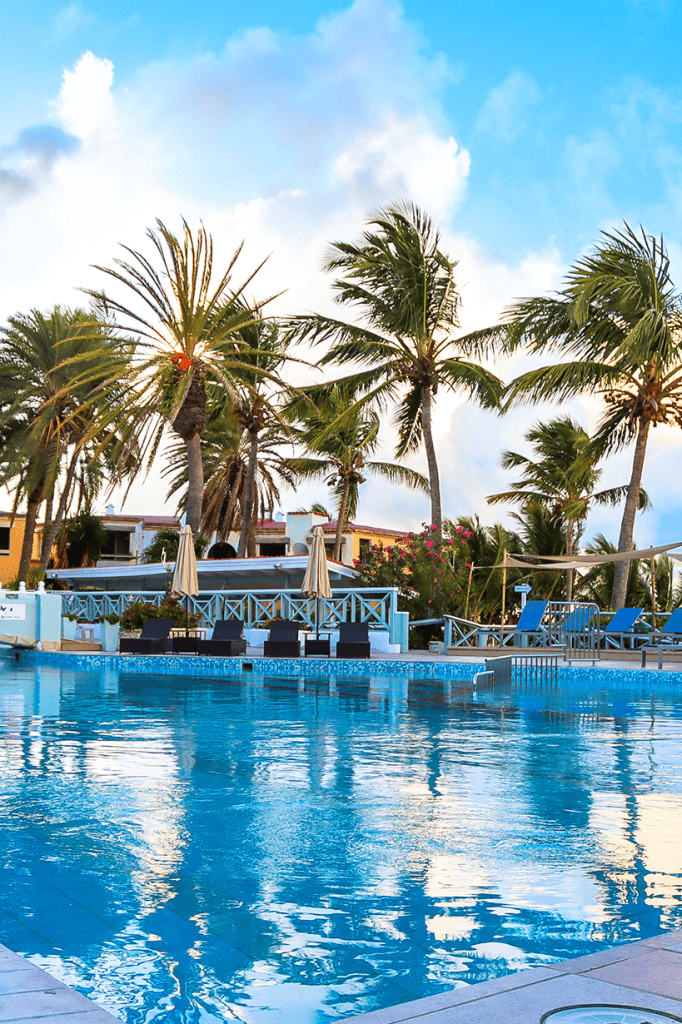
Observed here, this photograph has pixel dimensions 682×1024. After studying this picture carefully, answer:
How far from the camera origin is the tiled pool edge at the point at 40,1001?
Result: 9.00ft

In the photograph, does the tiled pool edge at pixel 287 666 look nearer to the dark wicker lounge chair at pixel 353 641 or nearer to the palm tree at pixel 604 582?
the dark wicker lounge chair at pixel 353 641

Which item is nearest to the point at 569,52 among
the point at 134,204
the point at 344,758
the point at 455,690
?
the point at 134,204

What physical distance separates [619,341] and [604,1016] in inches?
858

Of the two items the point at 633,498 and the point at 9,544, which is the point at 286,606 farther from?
the point at 9,544

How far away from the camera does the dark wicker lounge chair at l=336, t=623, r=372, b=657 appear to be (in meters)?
18.9

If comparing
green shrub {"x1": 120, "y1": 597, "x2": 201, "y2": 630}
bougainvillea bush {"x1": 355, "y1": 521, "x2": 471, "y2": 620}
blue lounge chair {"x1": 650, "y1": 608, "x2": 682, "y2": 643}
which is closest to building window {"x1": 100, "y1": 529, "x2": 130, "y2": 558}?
green shrub {"x1": 120, "y1": 597, "x2": 201, "y2": 630}

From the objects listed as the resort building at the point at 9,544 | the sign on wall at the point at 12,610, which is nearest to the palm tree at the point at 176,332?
the sign on wall at the point at 12,610

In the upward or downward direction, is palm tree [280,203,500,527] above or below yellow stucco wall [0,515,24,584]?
above

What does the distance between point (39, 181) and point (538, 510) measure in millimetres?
16747

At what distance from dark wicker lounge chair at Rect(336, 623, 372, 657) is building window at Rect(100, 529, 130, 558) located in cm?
2631

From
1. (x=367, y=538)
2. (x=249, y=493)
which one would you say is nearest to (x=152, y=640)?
(x=249, y=493)

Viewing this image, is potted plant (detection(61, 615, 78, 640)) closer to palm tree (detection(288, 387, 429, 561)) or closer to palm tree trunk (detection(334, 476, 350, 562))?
palm tree (detection(288, 387, 429, 561))

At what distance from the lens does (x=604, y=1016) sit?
2.75m

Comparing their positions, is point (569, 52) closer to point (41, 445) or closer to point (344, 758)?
point (344, 758)
